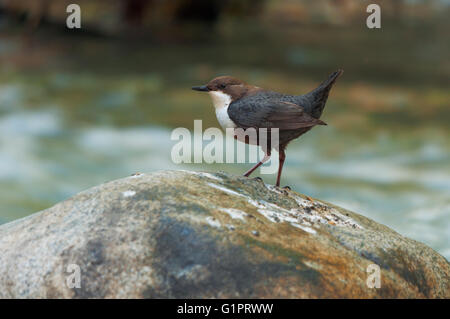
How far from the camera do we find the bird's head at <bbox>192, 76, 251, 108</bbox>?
408 cm

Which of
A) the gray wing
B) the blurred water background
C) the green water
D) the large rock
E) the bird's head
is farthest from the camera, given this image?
the blurred water background

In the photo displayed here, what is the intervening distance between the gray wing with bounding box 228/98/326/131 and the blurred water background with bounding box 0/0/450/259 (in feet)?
9.69

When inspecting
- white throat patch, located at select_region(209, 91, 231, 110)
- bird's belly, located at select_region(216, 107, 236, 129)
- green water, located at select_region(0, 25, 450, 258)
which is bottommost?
green water, located at select_region(0, 25, 450, 258)

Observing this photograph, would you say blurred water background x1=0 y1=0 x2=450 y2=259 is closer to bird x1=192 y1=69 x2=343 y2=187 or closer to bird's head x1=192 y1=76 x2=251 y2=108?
bird x1=192 y1=69 x2=343 y2=187

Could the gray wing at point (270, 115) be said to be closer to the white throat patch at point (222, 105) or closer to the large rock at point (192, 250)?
the white throat patch at point (222, 105)

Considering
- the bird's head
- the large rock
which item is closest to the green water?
the bird's head

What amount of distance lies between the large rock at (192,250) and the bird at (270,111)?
68 centimetres

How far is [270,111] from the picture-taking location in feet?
12.7

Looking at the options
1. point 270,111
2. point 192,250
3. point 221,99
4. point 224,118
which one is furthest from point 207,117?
point 192,250

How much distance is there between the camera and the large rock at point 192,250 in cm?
260

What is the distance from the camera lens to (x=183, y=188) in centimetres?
307

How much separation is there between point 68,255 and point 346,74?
13712mm
